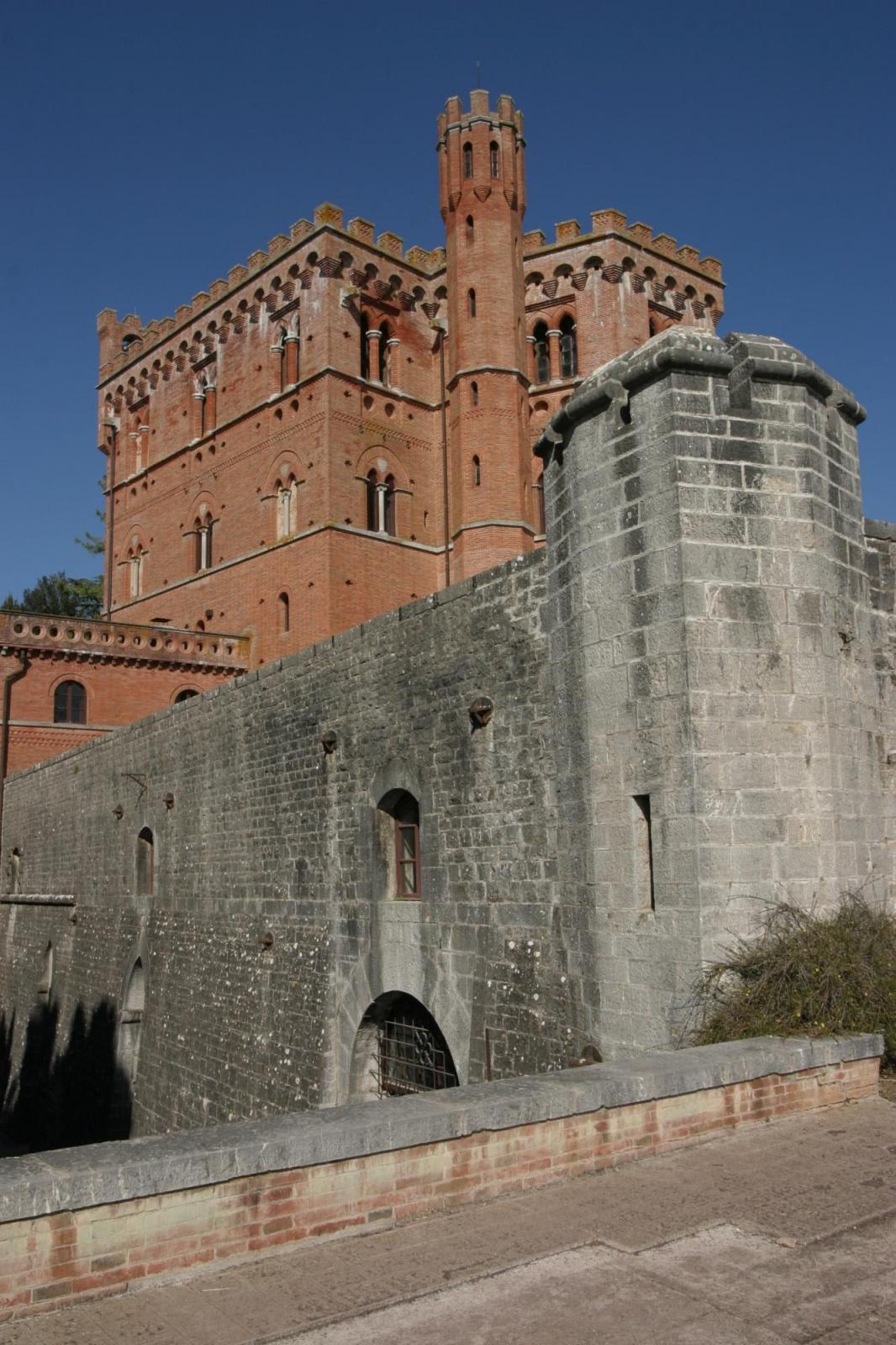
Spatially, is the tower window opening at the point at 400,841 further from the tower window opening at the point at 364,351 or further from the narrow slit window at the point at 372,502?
the tower window opening at the point at 364,351

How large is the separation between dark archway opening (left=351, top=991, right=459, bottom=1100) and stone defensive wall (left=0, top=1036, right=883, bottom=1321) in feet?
15.5

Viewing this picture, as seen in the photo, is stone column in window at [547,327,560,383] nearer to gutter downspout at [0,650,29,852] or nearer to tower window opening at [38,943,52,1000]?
gutter downspout at [0,650,29,852]

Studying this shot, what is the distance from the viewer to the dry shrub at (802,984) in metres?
6.28

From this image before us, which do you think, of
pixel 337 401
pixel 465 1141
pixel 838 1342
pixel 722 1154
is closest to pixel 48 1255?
pixel 465 1141

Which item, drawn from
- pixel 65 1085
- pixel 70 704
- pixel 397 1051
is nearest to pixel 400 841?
pixel 397 1051

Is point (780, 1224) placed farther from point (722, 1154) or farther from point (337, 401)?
point (337, 401)

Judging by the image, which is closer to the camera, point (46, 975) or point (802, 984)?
point (802, 984)

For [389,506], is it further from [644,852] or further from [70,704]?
[644,852]

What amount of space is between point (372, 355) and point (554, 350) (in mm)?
4702

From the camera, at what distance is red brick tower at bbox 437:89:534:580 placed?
90.3 feet

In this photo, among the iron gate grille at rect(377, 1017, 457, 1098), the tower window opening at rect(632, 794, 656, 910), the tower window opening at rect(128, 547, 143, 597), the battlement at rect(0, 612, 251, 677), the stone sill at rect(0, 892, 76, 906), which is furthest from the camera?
the tower window opening at rect(128, 547, 143, 597)

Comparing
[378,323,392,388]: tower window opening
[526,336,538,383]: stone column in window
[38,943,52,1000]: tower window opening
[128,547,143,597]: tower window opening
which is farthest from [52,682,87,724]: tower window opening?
[526,336,538,383]: stone column in window

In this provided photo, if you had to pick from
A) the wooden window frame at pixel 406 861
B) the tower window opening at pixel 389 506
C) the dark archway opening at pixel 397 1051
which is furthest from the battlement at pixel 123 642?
the dark archway opening at pixel 397 1051

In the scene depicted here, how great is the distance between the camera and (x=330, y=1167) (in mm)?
4250
